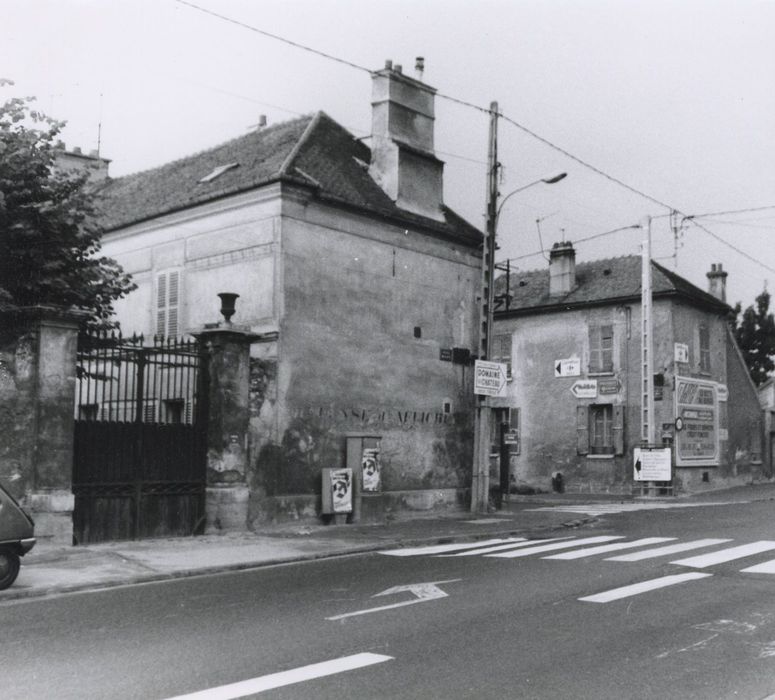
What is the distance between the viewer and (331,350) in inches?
717

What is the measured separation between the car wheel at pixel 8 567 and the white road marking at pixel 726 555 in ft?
26.8

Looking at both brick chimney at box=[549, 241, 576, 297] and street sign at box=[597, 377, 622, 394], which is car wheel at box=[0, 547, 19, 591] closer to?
street sign at box=[597, 377, 622, 394]

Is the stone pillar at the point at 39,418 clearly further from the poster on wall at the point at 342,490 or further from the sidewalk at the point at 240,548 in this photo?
the poster on wall at the point at 342,490

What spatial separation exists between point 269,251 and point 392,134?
481 centimetres

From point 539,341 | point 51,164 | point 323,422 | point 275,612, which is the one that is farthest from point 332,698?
point 539,341

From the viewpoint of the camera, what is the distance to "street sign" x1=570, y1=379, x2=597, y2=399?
32562 millimetres

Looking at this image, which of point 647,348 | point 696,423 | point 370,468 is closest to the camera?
point 370,468

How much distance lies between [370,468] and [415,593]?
871 centimetres

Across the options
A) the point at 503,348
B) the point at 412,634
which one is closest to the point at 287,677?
the point at 412,634

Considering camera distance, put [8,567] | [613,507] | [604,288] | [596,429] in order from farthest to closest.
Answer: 1. [604,288]
2. [596,429]
3. [613,507]
4. [8,567]

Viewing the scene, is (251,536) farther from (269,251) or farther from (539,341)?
(539,341)

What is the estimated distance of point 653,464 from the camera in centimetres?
2797

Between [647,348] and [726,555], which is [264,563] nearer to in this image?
[726,555]

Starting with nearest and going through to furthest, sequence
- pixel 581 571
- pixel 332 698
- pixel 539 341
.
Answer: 1. pixel 332 698
2. pixel 581 571
3. pixel 539 341
